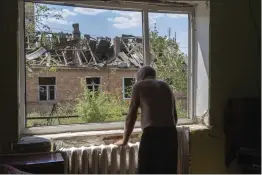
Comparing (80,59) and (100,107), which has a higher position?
(80,59)

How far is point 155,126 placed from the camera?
7.19ft

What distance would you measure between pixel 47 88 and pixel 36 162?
0.86 m

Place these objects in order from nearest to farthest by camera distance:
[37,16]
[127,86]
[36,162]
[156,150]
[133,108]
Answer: [36,162]
[156,150]
[133,108]
[37,16]
[127,86]

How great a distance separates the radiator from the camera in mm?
2307

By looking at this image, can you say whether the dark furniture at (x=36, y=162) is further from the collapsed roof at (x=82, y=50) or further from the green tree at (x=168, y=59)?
the green tree at (x=168, y=59)

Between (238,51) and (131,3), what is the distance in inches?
42.2

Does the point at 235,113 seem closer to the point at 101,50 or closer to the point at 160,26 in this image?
the point at 160,26

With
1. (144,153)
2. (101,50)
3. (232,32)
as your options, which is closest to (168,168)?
(144,153)

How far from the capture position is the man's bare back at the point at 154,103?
2.20 metres

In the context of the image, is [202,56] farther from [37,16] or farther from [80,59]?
[37,16]

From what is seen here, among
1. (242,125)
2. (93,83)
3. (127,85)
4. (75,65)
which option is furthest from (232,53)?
(75,65)

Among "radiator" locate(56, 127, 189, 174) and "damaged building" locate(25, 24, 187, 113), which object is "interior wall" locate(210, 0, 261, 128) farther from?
"radiator" locate(56, 127, 189, 174)

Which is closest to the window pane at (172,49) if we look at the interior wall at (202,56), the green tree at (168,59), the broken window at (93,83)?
the green tree at (168,59)

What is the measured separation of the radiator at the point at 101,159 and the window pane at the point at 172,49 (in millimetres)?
741
